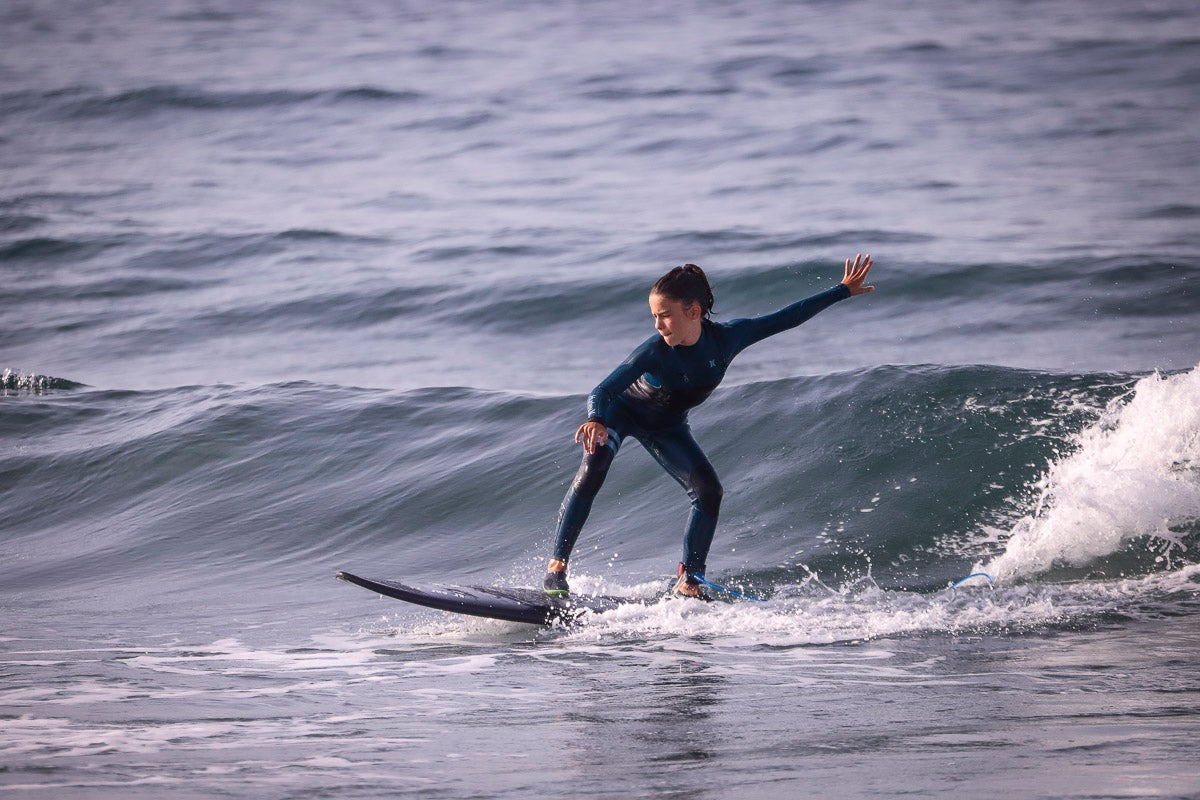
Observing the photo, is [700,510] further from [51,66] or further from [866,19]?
[51,66]

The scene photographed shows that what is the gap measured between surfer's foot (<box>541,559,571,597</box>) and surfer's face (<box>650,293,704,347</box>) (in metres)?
1.24

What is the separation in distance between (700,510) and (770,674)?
1412 millimetres

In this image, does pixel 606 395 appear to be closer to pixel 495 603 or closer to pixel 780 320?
pixel 780 320

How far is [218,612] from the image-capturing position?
23.9 ft

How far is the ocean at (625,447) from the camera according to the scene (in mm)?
4352

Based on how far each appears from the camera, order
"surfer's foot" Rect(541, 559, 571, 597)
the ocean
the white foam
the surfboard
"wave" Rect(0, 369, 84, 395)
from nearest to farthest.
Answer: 1. the ocean
2. the surfboard
3. "surfer's foot" Rect(541, 559, 571, 597)
4. the white foam
5. "wave" Rect(0, 369, 84, 395)

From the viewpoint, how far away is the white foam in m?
7.22

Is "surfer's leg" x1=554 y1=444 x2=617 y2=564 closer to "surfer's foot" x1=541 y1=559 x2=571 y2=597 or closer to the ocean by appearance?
"surfer's foot" x1=541 y1=559 x2=571 y2=597

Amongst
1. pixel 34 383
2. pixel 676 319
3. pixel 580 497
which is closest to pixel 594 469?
pixel 580 497

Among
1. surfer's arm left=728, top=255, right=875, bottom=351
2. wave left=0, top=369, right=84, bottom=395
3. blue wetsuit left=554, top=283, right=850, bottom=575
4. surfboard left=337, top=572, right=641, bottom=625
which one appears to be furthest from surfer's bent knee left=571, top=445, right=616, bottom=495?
wave left=0, top=369, right=84, bottom=395

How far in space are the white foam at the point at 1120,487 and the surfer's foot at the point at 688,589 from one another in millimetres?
1770

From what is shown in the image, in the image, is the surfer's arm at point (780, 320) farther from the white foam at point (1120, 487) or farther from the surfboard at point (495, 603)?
the white foam at point (1120, 487)

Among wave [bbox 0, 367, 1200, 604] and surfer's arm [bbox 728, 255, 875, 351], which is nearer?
surfer's arm [bbox 728, 255, 875, 351]

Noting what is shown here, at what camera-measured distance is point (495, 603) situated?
6.17 meters
